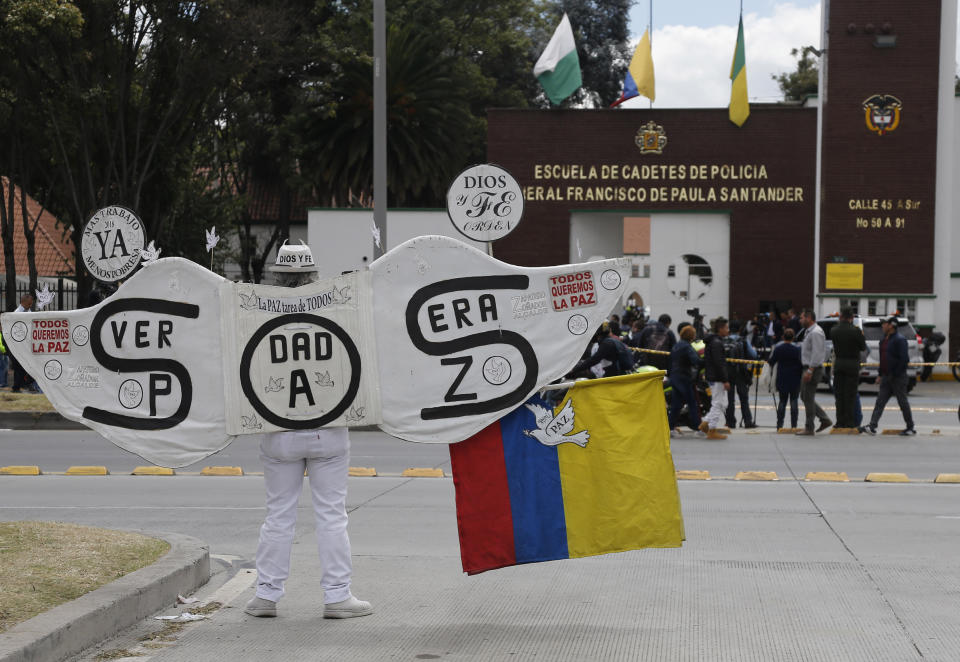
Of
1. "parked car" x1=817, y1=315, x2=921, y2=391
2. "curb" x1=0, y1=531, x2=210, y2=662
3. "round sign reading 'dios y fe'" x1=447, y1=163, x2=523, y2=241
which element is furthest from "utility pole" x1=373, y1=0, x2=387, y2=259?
"curb" x1=0, y1=531, x2=210, y2=662

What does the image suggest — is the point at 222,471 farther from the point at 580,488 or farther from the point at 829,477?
the point at 580,488

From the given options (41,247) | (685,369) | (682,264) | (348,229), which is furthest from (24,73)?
(41,247)

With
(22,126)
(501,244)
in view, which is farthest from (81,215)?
(501,244)

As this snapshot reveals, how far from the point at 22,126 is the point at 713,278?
62.7 feet

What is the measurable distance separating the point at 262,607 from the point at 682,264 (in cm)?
3070

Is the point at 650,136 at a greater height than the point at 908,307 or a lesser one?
greater

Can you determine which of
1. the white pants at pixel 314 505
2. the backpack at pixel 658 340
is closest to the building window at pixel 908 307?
the backpack at pixel 658 340

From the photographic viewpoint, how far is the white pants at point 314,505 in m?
6.97

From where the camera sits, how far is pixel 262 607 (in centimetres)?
715

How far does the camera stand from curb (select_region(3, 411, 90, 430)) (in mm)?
20328

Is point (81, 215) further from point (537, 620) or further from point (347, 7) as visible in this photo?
point (537, 620)

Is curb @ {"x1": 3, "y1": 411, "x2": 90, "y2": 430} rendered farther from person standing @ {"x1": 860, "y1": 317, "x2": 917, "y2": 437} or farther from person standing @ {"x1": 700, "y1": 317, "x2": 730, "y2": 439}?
person standing @ {"x1": 860, "y1": 317, "x2": 917, "y2": 437}

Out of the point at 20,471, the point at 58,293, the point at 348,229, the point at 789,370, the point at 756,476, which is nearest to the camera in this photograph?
the point at 756,476

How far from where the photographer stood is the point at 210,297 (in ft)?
24.0
